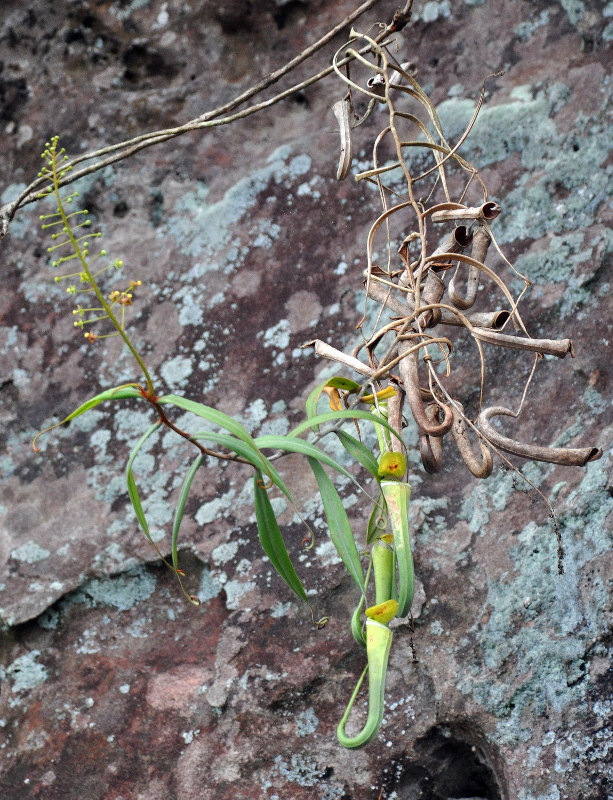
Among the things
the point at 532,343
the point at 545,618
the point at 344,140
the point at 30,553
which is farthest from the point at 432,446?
the point at 30,553

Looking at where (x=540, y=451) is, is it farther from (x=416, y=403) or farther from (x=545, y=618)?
(x=545, y=618)

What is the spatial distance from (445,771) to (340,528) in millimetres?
427

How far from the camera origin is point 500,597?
103 centimetres

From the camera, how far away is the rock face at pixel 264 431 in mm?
1006

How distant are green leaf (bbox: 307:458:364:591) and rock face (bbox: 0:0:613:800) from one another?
22 cm

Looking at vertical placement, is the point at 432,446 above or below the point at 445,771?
above

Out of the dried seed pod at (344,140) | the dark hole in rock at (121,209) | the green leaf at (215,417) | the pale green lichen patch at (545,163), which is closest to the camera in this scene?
the green leaf at (215,417)

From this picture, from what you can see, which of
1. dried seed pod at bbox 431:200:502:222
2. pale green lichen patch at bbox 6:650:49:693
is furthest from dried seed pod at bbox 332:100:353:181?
pale green lichen patch at bbox 6:650:49:693

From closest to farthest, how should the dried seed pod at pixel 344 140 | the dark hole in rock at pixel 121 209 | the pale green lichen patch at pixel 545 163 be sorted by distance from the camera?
the dried seed pod at pixel 344 140
the pale green lichen patch at pixel 545 163
the dark hole in rock at pixel 121 209

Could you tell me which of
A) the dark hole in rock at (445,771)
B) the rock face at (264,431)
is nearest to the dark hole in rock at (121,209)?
the rock face at (264,431)

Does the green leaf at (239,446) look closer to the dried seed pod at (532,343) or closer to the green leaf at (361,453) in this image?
the green leaf at (361,453)

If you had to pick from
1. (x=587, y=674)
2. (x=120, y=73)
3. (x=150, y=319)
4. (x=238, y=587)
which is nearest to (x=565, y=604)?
(x=587, y=674)

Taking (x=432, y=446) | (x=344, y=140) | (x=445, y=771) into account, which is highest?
(x=344, y=140)

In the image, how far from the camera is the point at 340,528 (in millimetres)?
826
